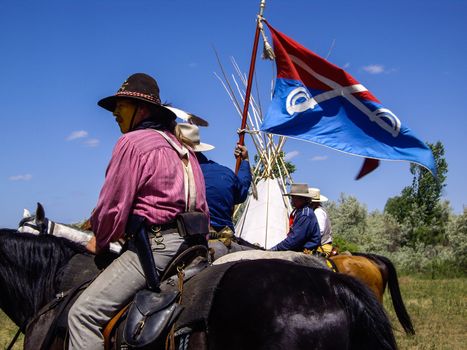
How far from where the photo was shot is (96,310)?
11.8 ft

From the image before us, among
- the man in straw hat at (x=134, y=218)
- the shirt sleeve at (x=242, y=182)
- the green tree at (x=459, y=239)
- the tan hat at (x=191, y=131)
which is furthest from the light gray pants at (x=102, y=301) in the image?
the green tree at (x=459, y=239)

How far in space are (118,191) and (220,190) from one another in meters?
2.82

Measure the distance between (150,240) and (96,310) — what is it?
1.78ft

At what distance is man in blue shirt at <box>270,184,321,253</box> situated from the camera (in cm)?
848

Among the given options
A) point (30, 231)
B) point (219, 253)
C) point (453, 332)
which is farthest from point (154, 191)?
point (453, 332)

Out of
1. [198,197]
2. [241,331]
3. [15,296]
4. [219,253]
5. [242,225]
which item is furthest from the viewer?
[242,225]

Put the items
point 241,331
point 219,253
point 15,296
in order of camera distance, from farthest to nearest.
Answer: point 219,253, point 15,296, point 241,331

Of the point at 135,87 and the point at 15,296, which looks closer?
the point at 135,87

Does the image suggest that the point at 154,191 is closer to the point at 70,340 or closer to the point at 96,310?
the point at 96,310

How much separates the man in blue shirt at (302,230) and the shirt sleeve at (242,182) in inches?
67.0

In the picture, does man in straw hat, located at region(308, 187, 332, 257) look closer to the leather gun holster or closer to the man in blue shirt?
the man in blue shirt

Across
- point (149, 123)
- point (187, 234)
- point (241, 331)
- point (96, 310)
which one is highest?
point (149, 123)

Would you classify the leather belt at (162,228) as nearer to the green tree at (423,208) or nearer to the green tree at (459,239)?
the green tree at (459,239)

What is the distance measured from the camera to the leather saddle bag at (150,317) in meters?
3.36
